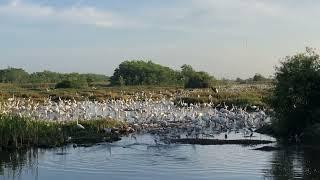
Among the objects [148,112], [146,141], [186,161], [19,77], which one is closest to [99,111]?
[148,112]

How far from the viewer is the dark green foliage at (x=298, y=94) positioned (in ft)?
88.8

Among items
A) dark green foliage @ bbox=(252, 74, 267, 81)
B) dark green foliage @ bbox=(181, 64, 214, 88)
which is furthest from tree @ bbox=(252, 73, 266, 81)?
dark green foliage @ bbox=(181, 64, 214, 88)

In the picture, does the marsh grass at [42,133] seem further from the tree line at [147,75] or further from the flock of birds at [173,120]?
the tree line at [147,75]

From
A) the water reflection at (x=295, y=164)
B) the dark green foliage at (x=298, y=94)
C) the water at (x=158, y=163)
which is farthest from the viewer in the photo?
the dark green foliage at (x=298, y=94)

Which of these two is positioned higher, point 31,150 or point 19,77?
point 19,77

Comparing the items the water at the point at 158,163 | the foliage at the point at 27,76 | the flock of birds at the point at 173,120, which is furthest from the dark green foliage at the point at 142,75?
the water at the point at 158,163

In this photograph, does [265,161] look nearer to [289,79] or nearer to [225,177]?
[225,177]

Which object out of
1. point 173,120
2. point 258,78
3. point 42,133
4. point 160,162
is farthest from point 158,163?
point 258,78

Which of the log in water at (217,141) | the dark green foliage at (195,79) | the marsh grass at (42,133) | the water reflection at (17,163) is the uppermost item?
the dark green foliage at (195,79)

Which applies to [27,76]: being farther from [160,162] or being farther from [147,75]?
[160,162]

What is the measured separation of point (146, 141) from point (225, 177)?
8388 millimetres

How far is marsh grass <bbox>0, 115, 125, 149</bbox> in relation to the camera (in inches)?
908

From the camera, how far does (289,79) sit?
27.6m

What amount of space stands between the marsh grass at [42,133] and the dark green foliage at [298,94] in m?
7.61
